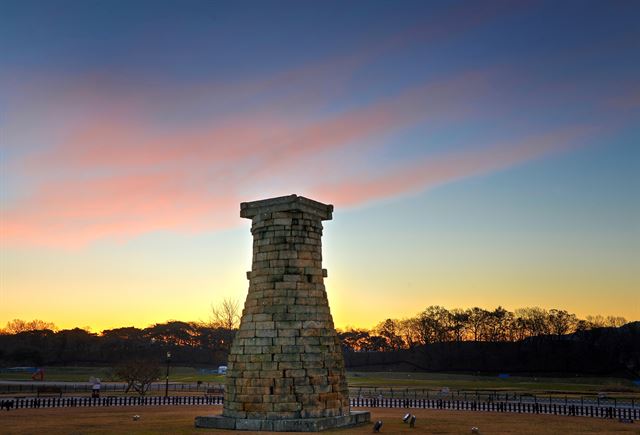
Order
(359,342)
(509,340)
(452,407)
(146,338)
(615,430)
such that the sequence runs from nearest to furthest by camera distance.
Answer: (615,430)
(452,407)
(509,340)
(146,338)
(359,342)

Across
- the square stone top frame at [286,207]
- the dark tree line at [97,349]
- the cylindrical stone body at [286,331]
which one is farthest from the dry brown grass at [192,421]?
the dark tree line at [97,349]

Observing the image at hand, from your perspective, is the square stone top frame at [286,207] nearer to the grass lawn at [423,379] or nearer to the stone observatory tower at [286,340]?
the stone observatory tower at [286,340]

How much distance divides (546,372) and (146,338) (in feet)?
267

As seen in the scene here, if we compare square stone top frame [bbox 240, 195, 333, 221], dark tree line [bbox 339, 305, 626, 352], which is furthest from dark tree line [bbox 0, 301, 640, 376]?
square stone top frame [bbox 240, 195, 333, 221]

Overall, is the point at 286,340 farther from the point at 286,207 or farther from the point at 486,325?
the point at 486,325

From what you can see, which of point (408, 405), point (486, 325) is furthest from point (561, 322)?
point (408, 405)

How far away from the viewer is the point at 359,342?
464ft

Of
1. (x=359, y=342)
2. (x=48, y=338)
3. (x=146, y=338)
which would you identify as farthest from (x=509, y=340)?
(x=48, y=338)

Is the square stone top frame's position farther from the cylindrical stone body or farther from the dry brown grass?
the dry brown grass

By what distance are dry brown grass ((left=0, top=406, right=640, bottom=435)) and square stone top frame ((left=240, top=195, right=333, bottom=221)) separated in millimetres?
9230

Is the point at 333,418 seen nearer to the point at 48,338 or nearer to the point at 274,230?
the point at 274,230

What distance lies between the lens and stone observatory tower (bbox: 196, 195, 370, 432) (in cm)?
2352

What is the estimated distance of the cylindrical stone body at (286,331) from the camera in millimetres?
23625

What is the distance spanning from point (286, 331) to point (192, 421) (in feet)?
26.2
